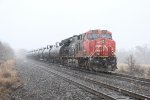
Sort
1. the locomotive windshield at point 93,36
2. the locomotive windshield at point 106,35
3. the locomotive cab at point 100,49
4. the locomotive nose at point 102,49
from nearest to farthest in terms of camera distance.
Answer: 1. the locomotive cab at point 100,49
2. the locomotive nose at point 102,49
3. the locomotive windshield at point 93,36
4. the locomotive windshield at point 106,35

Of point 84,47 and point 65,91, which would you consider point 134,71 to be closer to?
point 84,47

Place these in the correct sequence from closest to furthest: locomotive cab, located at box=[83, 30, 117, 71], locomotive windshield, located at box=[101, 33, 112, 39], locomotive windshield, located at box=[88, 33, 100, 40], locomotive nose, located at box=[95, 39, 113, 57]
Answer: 1. locomotive cab, located at box=[83, 30, 117, 71]
2. locomotive nose, located at box=[95, 39, 113, 57]
3. locomotive windshield, located at box=[88, 33, 100, 40]
4. locomotive windshield, located at box=[101, 33, 112, 39]

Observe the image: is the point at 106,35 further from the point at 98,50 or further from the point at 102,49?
the point at 98,50

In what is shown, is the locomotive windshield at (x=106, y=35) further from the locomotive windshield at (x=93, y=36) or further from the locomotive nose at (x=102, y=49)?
the locomotive nose at (x=102, y=49)

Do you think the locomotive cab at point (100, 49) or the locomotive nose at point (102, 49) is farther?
the locomotive nose at point (102, 49)

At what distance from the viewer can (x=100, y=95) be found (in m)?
10.7

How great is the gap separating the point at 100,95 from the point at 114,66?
1061 cm

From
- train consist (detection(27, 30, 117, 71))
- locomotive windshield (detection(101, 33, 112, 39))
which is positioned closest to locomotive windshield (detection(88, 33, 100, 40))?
train consist (detection(27, 30, 117, 71))

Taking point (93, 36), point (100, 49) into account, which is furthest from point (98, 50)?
point (93, 36)

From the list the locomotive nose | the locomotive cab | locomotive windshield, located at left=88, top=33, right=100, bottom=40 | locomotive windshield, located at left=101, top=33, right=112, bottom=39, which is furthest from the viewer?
locomotive windshield, located at left=101, top=33, right=112, bottom=39

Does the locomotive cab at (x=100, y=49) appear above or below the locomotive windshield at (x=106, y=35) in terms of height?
below

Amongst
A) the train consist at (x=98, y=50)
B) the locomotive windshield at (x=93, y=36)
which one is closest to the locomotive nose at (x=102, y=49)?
the train consist at (x=98, y=50)

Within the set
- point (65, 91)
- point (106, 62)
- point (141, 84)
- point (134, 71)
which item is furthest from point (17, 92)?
point (134, 71)

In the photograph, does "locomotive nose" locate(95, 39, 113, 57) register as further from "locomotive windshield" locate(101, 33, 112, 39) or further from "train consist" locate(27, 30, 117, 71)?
"locomotive windshield" locate(101, 33, 112, 39)
